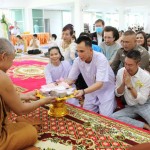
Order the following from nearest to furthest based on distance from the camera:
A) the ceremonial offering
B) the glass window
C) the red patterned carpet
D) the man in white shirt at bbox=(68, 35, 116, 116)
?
the red patterned carpet
the ceremonial offering
the man in white shirt at bbox=(68, 35, 116, 116)
the glass window

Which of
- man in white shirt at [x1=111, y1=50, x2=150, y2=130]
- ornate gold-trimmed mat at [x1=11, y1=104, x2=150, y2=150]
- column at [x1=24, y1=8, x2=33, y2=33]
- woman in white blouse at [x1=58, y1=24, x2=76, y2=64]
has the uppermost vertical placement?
column at [x1=24, y1=8, x2=33, y2=33]

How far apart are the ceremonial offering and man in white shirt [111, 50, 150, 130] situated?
620 mm

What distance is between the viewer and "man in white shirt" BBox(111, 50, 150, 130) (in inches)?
92.9

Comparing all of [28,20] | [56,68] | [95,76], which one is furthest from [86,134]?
[28,20]

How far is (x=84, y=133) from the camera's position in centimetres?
205

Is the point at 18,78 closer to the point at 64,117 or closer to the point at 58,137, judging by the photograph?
the point at 64,117

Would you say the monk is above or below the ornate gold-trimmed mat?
above

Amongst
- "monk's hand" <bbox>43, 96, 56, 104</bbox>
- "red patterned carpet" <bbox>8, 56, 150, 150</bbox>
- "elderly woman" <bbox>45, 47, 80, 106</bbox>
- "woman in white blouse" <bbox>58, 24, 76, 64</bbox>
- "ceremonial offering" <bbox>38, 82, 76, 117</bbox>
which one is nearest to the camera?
"red patterned carpet" <bbox>8, 56, 150, 150</bbox>

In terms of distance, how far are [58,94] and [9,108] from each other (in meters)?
0.62

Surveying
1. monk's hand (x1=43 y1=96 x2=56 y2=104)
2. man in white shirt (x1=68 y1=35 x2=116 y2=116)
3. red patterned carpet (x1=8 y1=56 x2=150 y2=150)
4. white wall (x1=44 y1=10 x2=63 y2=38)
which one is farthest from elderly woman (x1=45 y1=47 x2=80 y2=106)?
white wall (x1=44 y1=10 x2=63 y2=38)

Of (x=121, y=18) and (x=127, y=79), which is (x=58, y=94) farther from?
(x=121, y=18)

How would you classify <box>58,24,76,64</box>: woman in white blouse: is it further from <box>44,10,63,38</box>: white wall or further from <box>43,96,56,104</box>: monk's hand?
<box>44,10,63,38</box>: white wall

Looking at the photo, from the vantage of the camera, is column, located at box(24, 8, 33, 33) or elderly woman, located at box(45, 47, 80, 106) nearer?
elderly woman, located at box(45, 47, 80, 106)

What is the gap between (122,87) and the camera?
2521 millimetres
